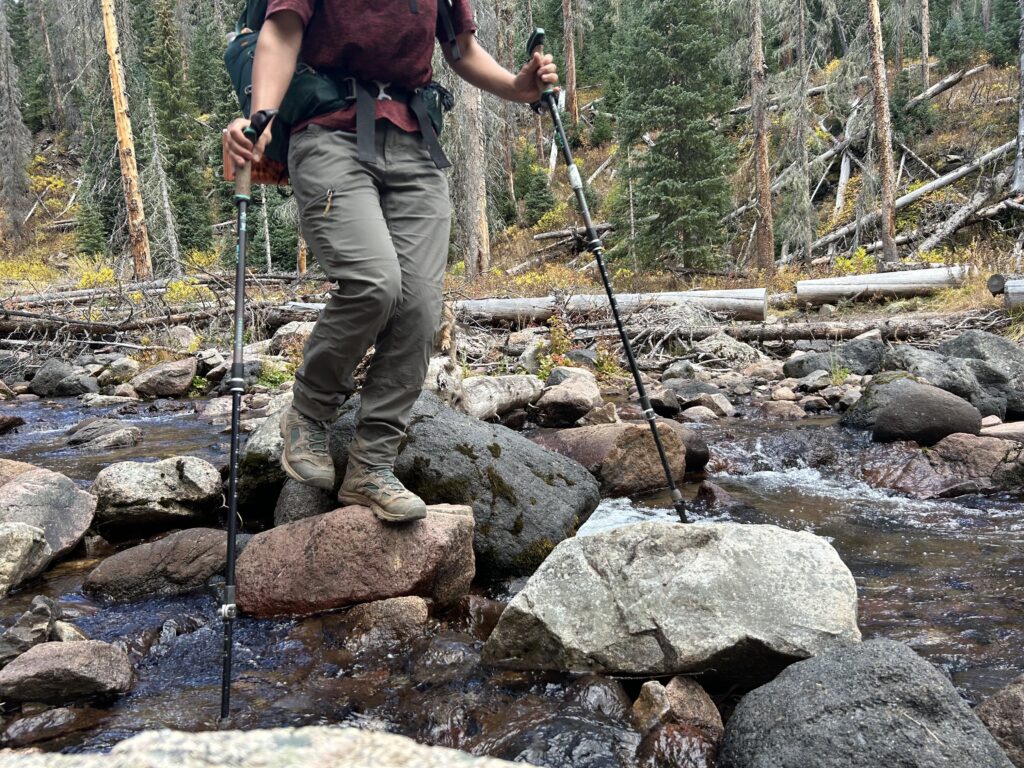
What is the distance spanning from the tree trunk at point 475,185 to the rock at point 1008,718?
60.9 ft

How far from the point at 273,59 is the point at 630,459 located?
370cm

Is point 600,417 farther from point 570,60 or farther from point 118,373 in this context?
point 570,60

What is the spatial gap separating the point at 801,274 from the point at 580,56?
33138 millimetres

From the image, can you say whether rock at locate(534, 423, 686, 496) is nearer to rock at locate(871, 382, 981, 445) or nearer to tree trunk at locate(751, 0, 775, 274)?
rock at locate(871, 382, 981, 445)

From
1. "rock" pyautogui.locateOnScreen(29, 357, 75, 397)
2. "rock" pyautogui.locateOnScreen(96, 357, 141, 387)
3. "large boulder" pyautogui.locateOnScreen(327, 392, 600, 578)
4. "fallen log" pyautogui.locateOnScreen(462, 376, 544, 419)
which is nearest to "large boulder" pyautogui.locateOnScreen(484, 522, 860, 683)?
"large boulder" pyautogui.locateOnScreen(327, 392, 600, 578)

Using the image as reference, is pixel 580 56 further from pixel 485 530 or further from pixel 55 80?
pixel 485 530

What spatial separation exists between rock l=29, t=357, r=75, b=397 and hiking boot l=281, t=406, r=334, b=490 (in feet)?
30.6

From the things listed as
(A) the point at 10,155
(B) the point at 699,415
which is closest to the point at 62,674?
(B) the point at 699,415

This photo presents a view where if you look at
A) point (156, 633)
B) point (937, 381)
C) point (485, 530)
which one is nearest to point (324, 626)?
point (156, 633)

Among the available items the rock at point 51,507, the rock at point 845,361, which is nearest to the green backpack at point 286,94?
the rock at point 51,507

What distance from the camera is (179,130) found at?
3894cm

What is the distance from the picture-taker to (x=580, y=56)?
47250 mm

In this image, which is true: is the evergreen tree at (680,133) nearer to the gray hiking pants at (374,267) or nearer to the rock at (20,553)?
the gray hiking pants at (374,267)

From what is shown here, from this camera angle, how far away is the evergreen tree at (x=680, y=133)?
19.3 metres
